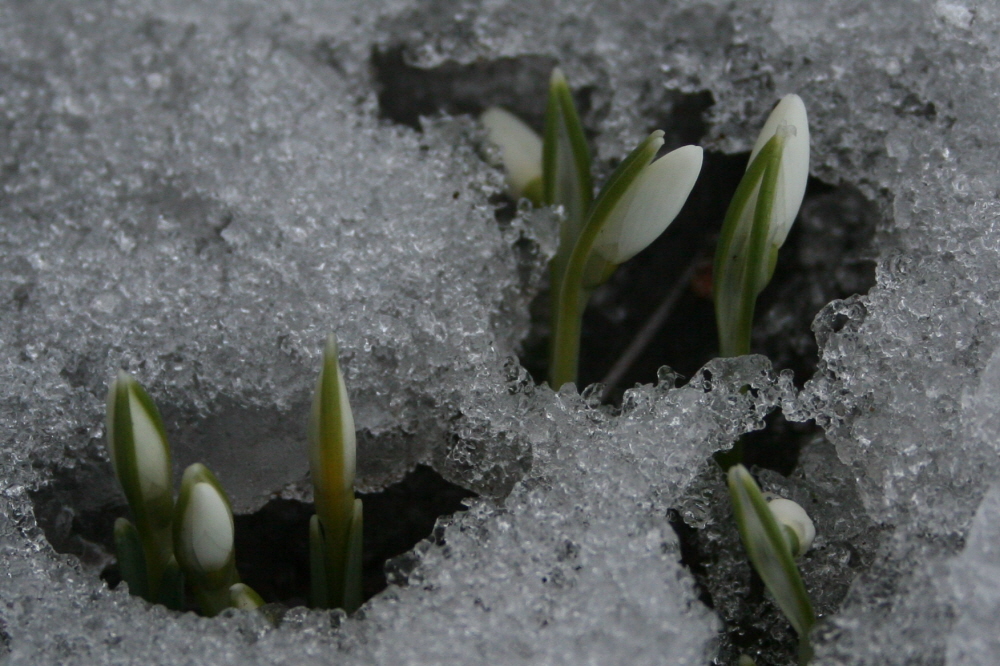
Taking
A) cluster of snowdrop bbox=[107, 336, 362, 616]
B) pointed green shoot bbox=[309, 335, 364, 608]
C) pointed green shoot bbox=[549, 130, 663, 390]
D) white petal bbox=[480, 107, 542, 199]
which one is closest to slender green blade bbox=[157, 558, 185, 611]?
cluster of snowdrop bbox=[107, 336, 362, 616]

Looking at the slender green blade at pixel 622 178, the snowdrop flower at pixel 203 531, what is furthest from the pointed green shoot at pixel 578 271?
A: the snowdrop flower at pixel 203 531

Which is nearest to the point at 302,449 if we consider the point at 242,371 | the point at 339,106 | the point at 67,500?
the point at 242,371

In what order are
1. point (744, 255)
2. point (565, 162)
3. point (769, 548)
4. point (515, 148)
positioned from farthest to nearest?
point (515, 148) → point (565, 162) → point (744, 255) → point (769, 548)

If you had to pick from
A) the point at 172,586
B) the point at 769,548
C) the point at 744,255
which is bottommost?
the point at 172,586

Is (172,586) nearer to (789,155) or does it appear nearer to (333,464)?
(333,464)

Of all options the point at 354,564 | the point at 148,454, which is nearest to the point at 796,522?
the point at 354,564

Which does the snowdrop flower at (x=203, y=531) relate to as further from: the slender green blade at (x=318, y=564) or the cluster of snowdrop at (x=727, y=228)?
the cluster of snowdrop at (x=727, y=228)
